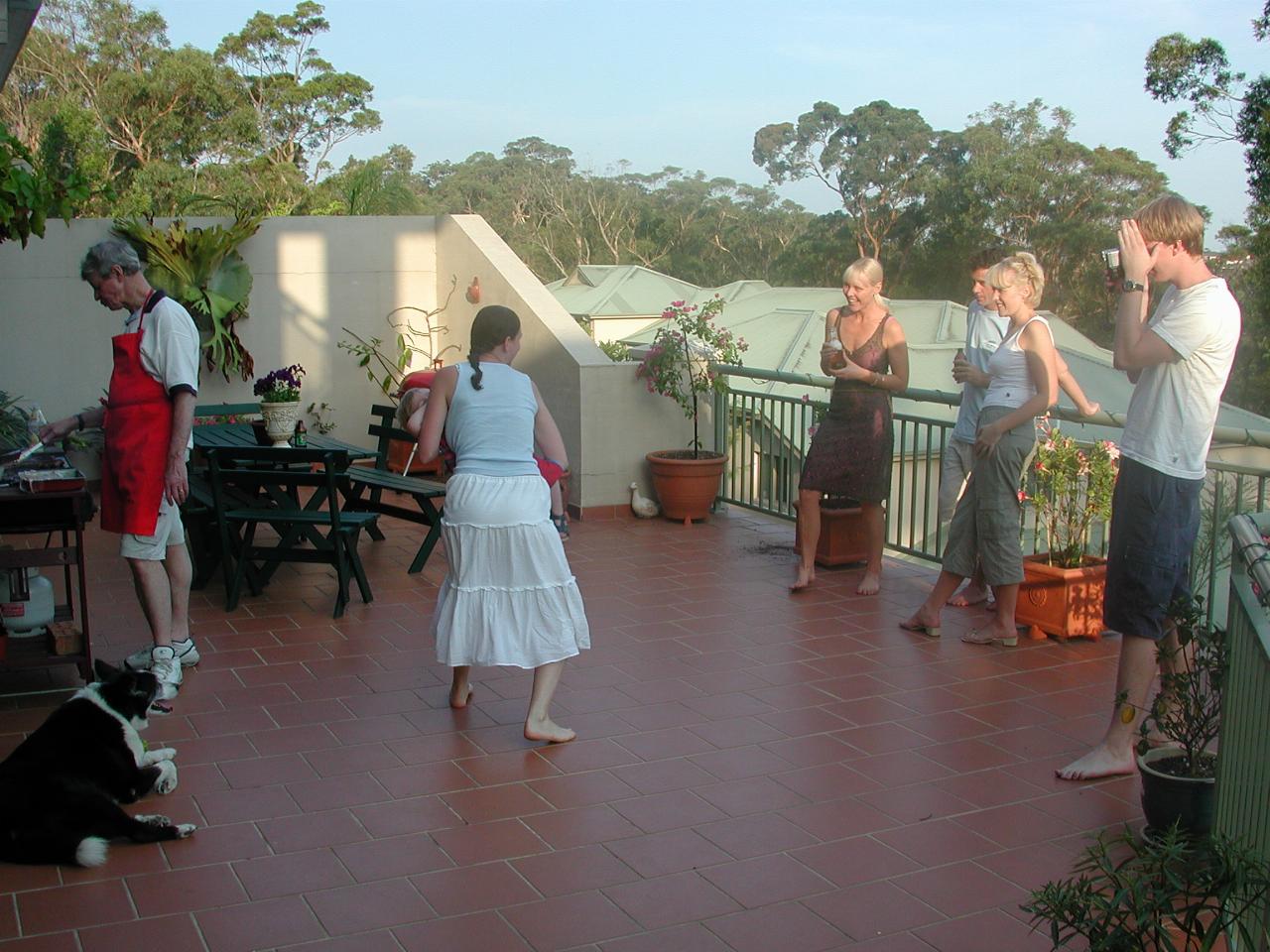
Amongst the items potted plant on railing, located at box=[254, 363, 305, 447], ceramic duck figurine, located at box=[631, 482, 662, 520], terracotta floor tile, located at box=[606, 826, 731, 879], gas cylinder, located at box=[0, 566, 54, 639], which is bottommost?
terracotta floor tile, located at box=[606, 826, 731, 879]

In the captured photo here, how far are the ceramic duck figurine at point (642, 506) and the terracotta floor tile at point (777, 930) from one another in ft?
17.3

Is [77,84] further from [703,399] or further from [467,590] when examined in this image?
[467,590]

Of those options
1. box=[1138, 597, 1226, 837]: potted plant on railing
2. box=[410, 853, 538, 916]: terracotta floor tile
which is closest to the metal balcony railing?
box=[1138, 597, 1226, 837]: potted plant on railing

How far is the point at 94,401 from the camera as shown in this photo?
30.3 ft

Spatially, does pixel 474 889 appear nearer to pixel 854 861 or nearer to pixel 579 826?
pixel 579 826

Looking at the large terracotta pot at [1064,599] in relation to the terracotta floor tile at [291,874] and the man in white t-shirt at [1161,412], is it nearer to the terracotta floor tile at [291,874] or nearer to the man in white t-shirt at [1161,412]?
the man in white t-shirt at [1161,412]

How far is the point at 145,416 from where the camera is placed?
15.7ft

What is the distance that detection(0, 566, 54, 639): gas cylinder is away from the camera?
4887 millimetres

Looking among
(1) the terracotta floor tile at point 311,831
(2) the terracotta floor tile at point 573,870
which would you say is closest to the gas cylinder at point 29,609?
(1) the terracotta floor tile at point 311,831

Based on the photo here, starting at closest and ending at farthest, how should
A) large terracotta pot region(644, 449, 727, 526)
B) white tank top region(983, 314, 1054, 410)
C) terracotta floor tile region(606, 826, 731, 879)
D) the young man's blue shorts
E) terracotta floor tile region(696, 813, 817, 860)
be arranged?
terracotta floor tile region(606, 826, 731, 879) → terracotta floor tile region(696, 813, 817, 860) → the young man's blue shorts → white tank top region(983, 314, 1054, 410) → large terracotta pot region(644, 449, 727, 526)

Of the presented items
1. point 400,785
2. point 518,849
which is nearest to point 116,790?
point 400,785

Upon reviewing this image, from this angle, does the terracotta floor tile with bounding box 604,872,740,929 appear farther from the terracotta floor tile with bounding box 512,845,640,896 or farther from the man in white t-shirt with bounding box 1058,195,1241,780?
the man in white t-shirt with bounding box 1058,195,1241,780

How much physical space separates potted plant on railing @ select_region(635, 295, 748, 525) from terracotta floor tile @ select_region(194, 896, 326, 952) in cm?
515

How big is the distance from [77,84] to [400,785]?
31919mm
